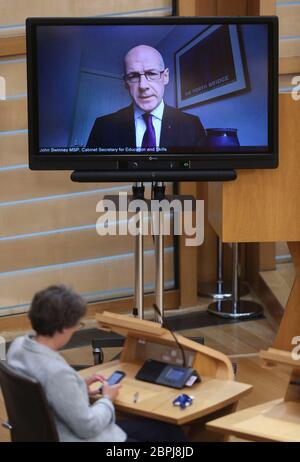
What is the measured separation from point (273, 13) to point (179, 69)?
146 centimetres

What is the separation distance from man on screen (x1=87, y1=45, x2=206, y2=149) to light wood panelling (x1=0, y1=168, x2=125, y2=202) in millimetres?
1087

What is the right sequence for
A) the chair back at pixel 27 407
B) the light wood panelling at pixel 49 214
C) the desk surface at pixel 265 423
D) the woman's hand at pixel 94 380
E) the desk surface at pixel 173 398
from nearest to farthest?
the chair back at pixel 27 407 → the desk surface at pixel 265 423 → the desk surface at pixel 173 398 → the woman's hand at pixel 94 380 → the light wood panelling at pixel 49 214

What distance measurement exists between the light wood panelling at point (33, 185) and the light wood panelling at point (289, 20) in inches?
60.0

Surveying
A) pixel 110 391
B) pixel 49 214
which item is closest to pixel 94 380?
pixel 110 391

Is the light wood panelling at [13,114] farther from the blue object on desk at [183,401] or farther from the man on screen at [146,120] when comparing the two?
the blue object on desk at [183,401]

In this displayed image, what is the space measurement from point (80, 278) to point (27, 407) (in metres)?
2.97

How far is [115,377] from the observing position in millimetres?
3971

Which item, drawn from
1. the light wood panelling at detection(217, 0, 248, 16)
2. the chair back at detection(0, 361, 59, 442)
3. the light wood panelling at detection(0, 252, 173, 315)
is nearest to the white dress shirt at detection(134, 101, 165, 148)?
the light wood panelling at detection(0, 252, 173, 315)

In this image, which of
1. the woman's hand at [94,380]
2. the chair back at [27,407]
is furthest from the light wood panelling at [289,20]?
the chair back at [27,407]

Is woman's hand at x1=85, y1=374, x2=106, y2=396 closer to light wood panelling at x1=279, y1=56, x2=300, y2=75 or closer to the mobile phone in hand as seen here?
the mobile phone in hand

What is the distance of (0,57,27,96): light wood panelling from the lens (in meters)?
5.90

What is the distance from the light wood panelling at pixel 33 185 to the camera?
19.8 feet

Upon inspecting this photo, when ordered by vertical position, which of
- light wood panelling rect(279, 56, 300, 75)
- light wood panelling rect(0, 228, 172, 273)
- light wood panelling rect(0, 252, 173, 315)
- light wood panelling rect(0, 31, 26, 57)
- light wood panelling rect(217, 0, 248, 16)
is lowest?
light wood panelling rect(0, 252, 173, 315)

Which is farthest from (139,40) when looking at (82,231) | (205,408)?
(205,408)
